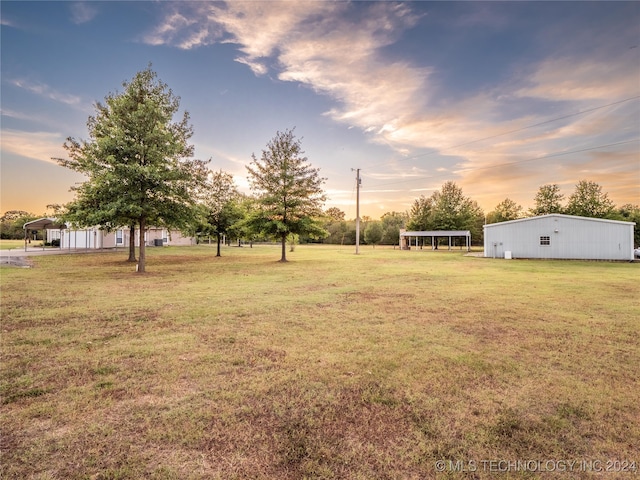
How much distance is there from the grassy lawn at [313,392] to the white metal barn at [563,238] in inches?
955

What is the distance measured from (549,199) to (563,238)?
40.0 m

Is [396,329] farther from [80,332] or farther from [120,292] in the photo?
[120,292]

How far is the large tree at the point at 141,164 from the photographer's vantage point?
1511 cm

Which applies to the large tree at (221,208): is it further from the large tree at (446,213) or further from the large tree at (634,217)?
the large tree at (634,217)

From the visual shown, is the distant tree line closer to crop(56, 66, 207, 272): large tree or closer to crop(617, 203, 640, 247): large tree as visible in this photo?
crop(56, 66, 207, 272): large tree

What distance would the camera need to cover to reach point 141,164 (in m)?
16.0

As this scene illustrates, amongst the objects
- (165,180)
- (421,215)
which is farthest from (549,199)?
(165,180)

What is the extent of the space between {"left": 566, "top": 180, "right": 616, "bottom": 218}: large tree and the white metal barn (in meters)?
36.4

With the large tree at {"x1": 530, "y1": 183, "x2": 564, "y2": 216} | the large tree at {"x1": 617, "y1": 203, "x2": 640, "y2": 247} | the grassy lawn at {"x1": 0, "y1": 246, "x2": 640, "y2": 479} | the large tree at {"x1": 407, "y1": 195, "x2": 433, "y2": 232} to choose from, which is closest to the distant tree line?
the grassy lawn at {"x1": 0, "y1": 246, "x2": 640, "y2": 479}

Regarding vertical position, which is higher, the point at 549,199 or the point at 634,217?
the point at 549,199

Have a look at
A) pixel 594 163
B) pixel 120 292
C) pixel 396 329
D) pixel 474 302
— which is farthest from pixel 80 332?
pixel 594 163

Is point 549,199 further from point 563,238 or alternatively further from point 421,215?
point 563,238

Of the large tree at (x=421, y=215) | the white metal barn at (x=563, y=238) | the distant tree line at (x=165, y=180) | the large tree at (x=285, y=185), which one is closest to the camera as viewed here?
the distant tree line at (x=165, y=180)

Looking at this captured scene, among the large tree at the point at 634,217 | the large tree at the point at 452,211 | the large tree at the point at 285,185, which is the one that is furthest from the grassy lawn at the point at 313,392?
the large tree at the point at 634,217
